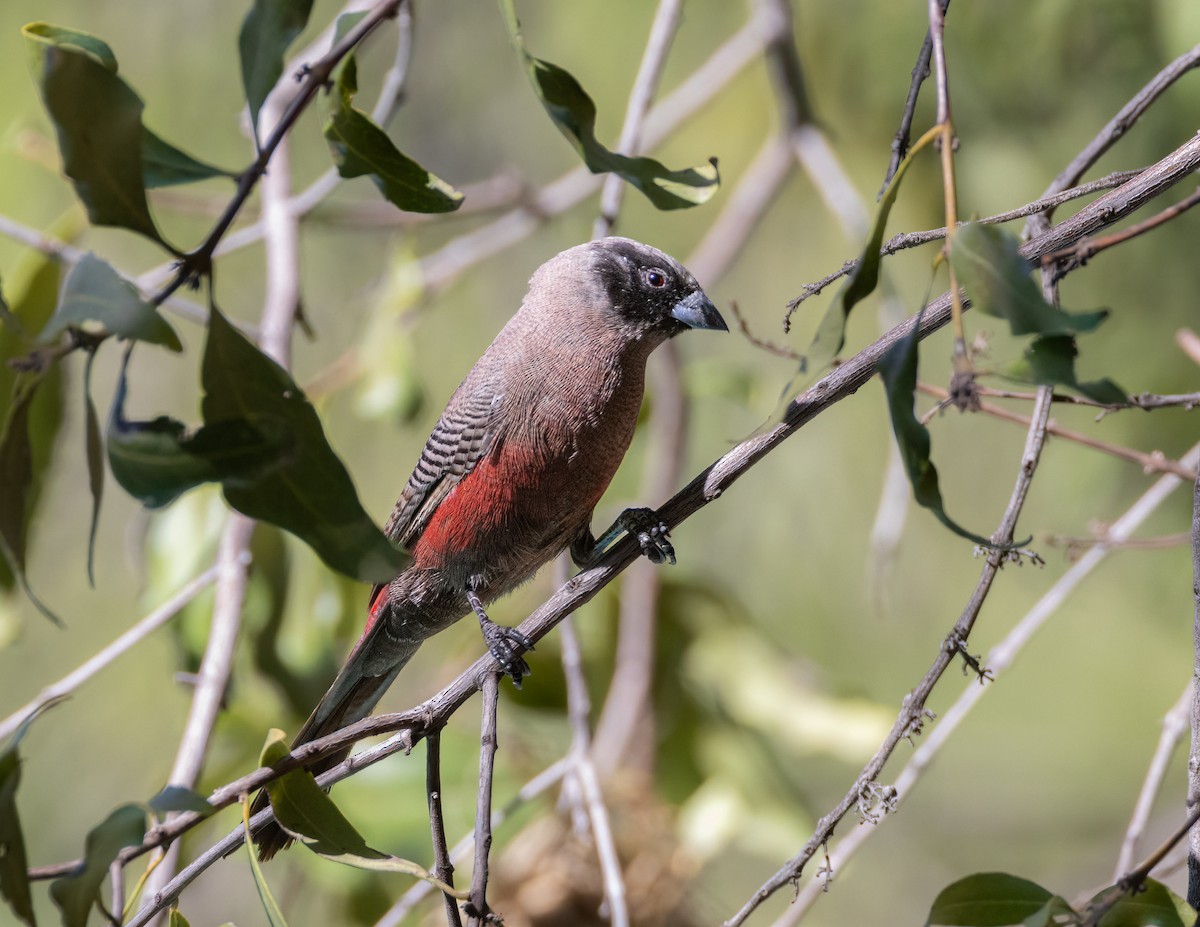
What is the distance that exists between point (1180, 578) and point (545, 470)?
2.06 meters

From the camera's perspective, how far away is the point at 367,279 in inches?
217

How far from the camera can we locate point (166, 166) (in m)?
1.70

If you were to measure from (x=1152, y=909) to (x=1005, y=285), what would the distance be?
0.86m

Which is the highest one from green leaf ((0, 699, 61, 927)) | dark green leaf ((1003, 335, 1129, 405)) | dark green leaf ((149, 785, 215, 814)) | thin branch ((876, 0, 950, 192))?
thin branch ((876, 0, 950, 192))

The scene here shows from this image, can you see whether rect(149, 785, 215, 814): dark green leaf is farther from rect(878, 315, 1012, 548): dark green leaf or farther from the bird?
the bird

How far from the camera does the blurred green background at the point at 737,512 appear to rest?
3625mm

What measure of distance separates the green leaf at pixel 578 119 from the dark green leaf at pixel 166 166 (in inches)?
18.7

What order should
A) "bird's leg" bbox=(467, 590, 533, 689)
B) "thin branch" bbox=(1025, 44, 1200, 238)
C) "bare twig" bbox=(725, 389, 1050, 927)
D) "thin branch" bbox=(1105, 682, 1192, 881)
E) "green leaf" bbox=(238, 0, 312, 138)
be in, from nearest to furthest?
"green leaf" bbox=(238, 0, 312, 138) → "bare twig" bbox=(725, 389, 1050, 927) → "thin branch" bbox=(1025, 44, 1200, 238) → "thin branch" bbox=(1105, 682, 1192, 881) → "bird's leg" bbox=(467, 590, 533, 689)

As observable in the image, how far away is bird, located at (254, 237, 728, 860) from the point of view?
9.22 feet

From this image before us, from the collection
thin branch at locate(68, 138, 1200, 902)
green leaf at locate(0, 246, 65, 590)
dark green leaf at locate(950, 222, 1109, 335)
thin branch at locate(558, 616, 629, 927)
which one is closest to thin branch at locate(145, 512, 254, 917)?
green leaf at locate(0, 246, 65, 590)

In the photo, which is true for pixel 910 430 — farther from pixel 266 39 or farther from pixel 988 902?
pixel 266 39

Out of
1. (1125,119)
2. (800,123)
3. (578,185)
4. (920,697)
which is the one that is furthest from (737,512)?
(920,697)

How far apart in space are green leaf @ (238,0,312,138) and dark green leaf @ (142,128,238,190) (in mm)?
139

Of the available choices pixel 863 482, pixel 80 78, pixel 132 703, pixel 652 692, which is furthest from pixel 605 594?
pixel 80 78
